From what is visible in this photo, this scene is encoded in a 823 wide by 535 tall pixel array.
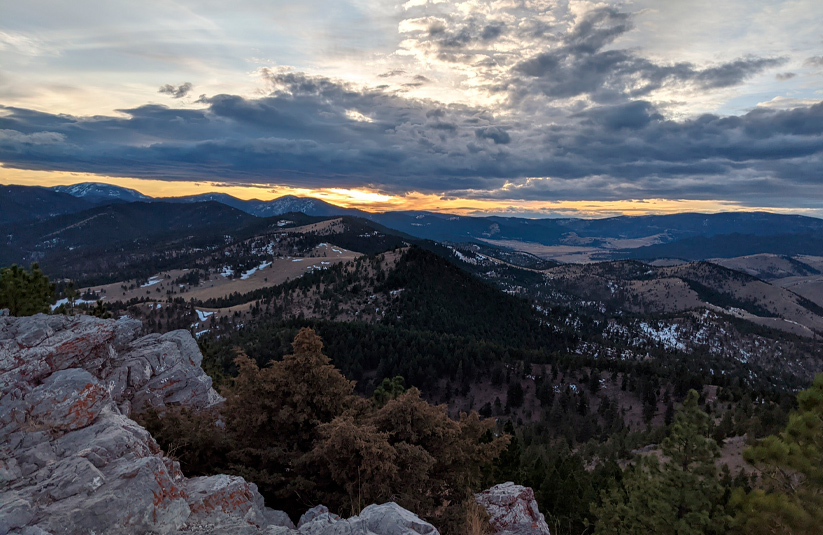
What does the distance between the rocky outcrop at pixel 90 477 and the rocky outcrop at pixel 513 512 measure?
8206 millimetres

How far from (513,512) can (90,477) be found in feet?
58.4

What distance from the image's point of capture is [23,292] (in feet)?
178

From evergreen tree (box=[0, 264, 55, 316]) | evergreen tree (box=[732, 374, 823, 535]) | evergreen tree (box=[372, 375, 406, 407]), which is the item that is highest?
Answer: evergreen tree (box=[732, 374, 823, 535])

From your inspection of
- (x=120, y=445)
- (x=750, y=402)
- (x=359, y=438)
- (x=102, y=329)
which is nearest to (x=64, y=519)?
(x=120, y=445)

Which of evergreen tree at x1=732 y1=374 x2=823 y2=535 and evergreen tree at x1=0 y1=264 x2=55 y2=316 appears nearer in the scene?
evergreen tree at x1=732 y1=374 x2=823 y2=535

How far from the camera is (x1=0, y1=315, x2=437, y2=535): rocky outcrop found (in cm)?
1085

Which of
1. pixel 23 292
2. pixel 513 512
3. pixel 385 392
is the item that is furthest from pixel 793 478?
pixel 23 292

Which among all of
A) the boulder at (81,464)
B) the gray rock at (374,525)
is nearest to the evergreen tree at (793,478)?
the gray rock at (374,525)

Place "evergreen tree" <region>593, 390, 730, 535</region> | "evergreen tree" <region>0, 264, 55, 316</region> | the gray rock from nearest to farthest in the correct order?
the gray rock → "evergreen tree" <region>593, 390, 730, 535</region> → "evergreen tree" <region>0, 264, 55, 316</region>

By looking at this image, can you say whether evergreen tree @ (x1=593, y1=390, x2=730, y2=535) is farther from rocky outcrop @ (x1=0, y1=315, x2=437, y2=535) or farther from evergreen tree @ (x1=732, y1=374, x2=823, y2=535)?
rocky outcrop @ (x1=0, y1=315, x2=437, y2=535)

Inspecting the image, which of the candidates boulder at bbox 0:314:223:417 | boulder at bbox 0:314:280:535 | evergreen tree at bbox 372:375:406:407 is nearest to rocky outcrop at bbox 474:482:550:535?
boulder at bbox 0:314:280:535

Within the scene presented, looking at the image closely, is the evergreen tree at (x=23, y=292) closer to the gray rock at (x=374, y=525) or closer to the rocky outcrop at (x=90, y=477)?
the rocky outcrop at (x=90, y=477)

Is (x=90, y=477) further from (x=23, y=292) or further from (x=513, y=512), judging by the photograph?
(x=23, y=292)

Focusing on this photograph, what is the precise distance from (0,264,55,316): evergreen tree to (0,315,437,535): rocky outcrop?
148ft
